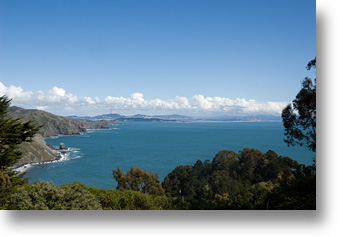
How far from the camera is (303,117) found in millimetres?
3992

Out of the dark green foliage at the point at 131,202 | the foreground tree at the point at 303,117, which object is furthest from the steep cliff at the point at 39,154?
the foreground tree at the point at 303,117

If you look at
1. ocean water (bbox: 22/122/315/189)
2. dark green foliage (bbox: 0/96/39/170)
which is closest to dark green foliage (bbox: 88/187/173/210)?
dark green foliage (bbox: 0/96/39/170)

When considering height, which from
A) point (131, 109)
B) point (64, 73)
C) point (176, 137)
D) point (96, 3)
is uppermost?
point (96, 3)

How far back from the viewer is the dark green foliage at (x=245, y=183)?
3.45 meters

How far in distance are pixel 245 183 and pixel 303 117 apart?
2.86 meters

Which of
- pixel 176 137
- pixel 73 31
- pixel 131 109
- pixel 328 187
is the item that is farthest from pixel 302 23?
pixel 176 137

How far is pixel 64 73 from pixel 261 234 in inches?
167

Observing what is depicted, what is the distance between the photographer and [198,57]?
4559mm

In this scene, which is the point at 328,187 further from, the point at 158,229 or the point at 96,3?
the point at 96,3

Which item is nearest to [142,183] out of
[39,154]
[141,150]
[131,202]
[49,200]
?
[131,202]

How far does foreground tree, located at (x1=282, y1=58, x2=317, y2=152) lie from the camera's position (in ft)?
12.4

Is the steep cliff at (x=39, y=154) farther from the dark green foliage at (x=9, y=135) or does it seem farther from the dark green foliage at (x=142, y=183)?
the dark green foliage at (x=9, y=135)

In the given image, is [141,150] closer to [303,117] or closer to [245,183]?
[245,183]

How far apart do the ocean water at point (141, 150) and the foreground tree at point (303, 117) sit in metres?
6.27
